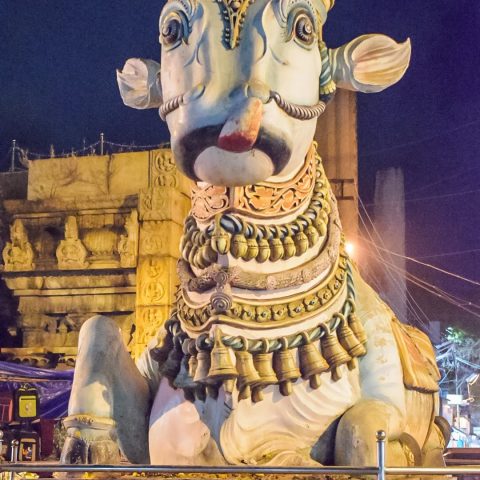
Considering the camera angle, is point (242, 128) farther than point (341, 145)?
No

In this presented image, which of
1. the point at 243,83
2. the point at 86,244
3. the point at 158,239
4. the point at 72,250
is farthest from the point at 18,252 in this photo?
the point at 243,83

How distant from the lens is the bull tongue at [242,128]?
5.55ft

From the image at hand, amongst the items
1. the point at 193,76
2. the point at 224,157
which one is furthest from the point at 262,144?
the point at 193,76

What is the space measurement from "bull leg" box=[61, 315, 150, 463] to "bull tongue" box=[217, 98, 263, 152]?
0.67 m

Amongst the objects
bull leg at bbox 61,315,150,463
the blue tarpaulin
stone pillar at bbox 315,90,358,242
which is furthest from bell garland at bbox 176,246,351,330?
the blue tarpaulin

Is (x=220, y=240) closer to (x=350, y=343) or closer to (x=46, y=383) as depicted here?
(x=350, y=343)

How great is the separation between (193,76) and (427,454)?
1.26 m

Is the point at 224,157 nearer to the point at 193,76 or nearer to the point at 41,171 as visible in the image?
the point at 193,76

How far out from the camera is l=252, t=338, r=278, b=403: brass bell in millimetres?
1890

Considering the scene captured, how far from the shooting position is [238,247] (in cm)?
191

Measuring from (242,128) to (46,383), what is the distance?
6591 millimetres

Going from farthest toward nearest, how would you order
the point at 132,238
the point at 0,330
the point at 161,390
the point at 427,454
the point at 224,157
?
1. the point at 0,330
2. the point at 132,238
3. the point at 427,454
4. the point at 161,390
5. the point at 224,157

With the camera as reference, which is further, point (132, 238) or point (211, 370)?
point (132, 238)

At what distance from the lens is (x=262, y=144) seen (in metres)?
1.77
